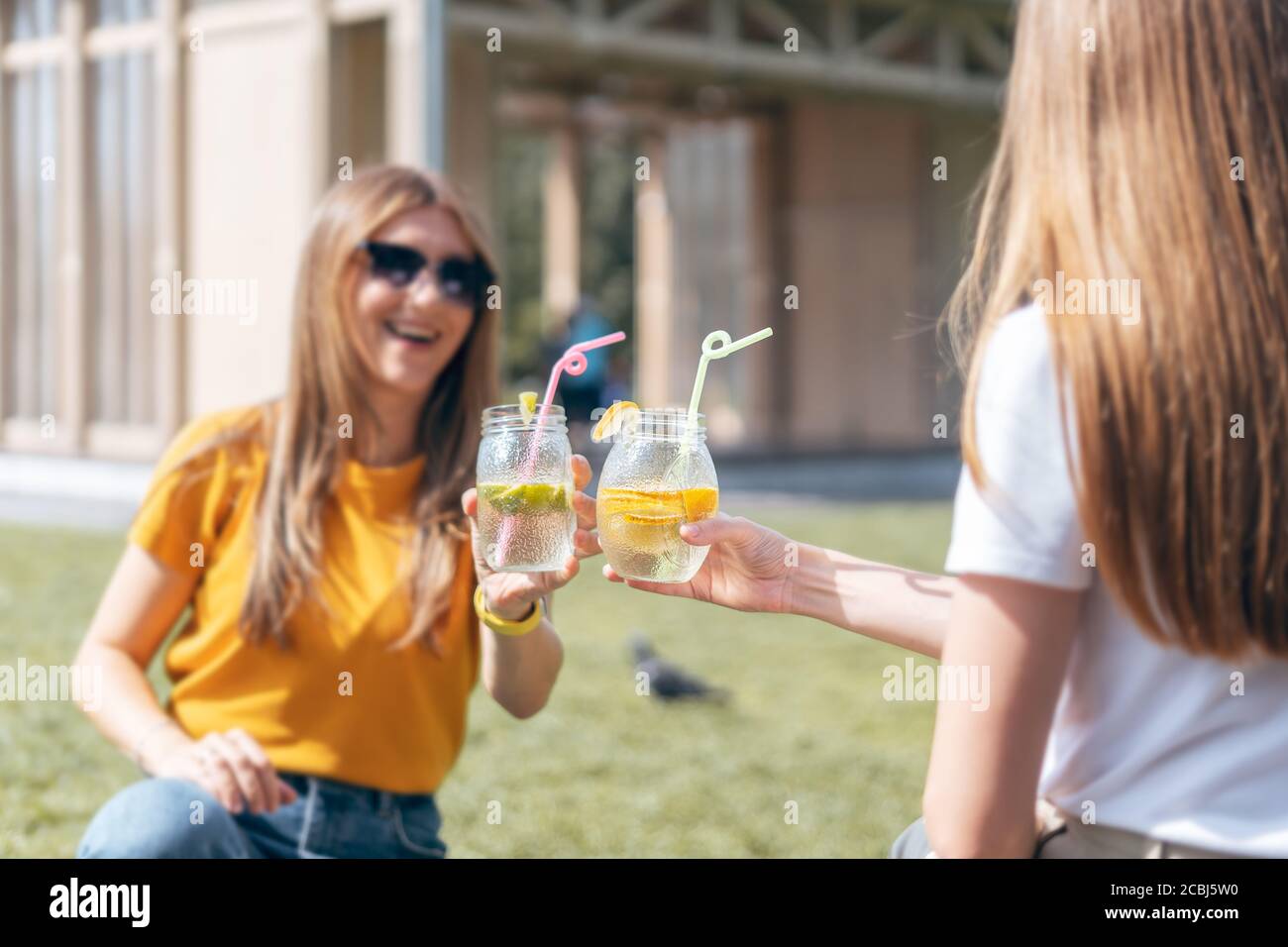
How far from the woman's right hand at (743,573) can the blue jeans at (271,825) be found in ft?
2.58

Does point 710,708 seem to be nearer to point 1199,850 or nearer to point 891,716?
point 891,716

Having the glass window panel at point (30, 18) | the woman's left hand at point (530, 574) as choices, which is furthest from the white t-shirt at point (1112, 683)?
the glass window panel at point (30, 18)

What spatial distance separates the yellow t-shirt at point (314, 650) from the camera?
243 centimetres

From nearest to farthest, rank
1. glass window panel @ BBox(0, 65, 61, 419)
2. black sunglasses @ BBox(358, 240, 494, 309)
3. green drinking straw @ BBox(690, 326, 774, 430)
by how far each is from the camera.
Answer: green drinking straw @ BBox(690, 326, 774, 430) → black sunglasses @ BBox(358, 240, 494, 309) → glass window panel @ BBox(0, 65, 61, 419)

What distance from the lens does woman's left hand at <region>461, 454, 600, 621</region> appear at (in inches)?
75.2

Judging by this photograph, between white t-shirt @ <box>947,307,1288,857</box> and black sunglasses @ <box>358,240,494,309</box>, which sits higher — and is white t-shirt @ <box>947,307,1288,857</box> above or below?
below

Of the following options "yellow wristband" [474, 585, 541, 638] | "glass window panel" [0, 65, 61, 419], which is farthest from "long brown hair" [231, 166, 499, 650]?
"glass window panel" [0, 65, 61, 419]

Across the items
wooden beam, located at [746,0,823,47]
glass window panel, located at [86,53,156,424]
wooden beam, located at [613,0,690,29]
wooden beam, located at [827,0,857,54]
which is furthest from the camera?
wooden beam, located at [827,0,857,54]

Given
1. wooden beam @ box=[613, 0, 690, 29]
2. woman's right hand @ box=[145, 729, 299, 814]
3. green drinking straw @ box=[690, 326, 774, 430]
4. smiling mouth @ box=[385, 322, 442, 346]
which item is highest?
wooden beam @ box=[613, 0, 690, 29]

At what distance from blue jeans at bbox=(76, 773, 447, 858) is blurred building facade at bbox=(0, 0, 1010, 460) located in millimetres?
4445

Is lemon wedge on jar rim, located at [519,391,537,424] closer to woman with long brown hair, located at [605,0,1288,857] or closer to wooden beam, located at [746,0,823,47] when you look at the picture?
woman with long brown hair, located at [605,0,1288,857]

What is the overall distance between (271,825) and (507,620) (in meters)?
0.63

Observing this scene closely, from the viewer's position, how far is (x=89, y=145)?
12.7 m
